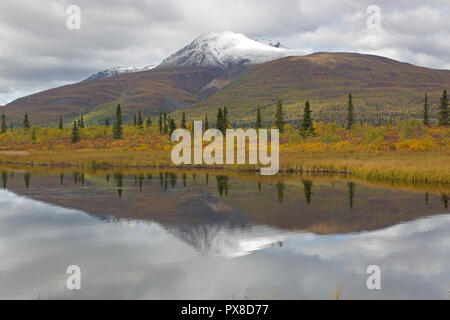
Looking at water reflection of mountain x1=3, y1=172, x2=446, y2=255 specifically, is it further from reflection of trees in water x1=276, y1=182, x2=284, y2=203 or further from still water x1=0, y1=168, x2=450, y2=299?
still water x1=0, y1=168, x2=450, y2=299

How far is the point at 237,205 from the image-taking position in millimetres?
34344

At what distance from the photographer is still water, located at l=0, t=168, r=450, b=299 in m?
15.7

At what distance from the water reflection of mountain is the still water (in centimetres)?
10

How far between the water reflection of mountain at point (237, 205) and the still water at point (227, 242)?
0.10 meters

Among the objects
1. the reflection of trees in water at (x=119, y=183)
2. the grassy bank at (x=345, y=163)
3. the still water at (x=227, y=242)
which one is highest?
the grassy bank at (x=345, y=163)

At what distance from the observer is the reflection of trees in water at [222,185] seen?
1630 inches

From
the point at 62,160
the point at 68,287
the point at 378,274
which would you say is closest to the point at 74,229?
the point at 68,287

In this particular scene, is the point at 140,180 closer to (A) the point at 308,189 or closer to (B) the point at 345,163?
(A) the point at 308,189

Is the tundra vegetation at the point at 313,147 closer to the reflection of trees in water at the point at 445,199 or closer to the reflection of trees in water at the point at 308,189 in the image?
the reflection of trees in water at the point at 445,199

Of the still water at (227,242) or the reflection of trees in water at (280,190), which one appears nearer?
the still water at (227,242)

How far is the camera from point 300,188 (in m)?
43.3

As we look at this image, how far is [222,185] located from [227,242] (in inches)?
975

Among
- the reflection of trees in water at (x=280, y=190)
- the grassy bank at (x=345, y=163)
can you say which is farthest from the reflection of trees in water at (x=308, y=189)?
the grassy bank at (x=345, y=163)
